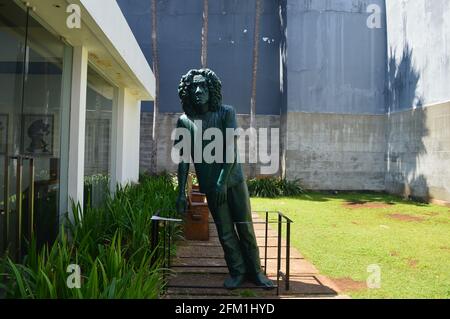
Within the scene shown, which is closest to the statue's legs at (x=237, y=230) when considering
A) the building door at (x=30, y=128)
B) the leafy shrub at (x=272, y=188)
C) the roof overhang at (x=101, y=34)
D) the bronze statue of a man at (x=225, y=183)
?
the bronze statue of a man at (x=225, y=183)

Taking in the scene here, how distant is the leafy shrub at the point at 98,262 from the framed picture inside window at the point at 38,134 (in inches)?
35.9

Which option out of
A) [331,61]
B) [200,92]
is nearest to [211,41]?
[331,61]

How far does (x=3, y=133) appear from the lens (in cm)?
394

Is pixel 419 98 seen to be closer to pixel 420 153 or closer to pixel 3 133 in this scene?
pixel 420 153

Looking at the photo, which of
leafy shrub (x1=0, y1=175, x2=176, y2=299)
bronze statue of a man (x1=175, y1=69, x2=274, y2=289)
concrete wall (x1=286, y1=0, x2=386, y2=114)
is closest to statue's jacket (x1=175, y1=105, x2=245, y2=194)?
bronze statue of a man (x1=175, y1=69, x2=274, y2=289)

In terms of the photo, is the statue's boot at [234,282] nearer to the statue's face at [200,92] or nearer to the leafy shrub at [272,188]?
the statue's face at [200,92]

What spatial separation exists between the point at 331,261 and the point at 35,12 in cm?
465

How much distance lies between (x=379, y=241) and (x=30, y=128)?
216 inches

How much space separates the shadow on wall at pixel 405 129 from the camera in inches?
497

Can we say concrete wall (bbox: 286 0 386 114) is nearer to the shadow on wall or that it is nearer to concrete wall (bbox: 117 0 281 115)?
the shadow on wall

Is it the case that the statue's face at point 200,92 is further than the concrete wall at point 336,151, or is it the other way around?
the concrete wall at point 336,151

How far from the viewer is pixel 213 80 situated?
4.25 metres

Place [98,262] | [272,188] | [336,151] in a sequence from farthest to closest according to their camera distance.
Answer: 1. [336,151]
2. [272,188]
3. [98,262]
